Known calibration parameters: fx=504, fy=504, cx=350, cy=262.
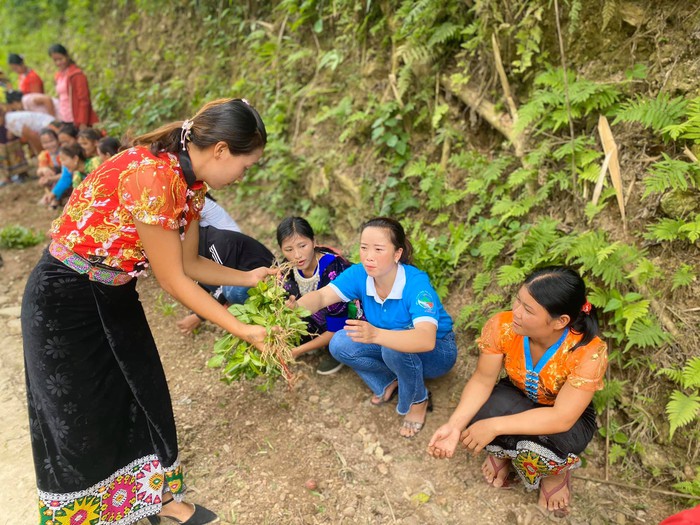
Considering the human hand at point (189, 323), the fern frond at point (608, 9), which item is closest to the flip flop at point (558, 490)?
the fern frond at point (608, 9)

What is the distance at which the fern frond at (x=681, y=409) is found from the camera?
106 inches

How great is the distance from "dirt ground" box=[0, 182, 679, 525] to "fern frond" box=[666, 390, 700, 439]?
529 millimetres

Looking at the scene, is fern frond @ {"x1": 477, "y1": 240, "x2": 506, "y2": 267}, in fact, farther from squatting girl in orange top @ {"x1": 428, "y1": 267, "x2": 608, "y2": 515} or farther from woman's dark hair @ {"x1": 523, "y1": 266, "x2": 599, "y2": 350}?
woman's dark hair @ {"x1": 523, "y1": 266, "x2": 599, "y2": 350}

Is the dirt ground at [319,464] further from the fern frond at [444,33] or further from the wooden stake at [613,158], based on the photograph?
the fern frond at [444,33]

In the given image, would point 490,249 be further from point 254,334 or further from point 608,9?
point 254,334

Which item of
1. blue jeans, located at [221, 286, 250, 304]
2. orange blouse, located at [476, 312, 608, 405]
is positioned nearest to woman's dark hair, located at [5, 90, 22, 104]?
blue jeans, located at [221, 286, 250, 304]

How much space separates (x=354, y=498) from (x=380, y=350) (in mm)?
933

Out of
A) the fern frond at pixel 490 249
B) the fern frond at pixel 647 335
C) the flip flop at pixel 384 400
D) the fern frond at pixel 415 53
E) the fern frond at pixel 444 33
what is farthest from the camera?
the fern frond at pixel 415 53

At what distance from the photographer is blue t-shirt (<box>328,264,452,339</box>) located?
10.00ft

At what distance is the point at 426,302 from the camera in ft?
9.95

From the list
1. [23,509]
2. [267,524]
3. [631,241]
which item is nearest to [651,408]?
[631,241]

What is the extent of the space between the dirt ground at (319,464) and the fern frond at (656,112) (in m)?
1.94

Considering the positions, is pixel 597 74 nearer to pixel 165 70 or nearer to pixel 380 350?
pixel 380 350

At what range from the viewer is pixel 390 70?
5281 millimetres
